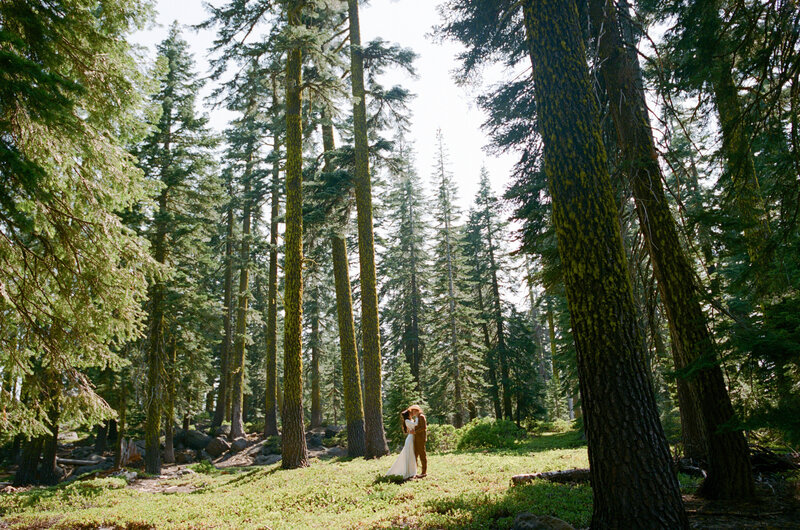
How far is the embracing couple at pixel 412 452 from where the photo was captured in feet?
28.6

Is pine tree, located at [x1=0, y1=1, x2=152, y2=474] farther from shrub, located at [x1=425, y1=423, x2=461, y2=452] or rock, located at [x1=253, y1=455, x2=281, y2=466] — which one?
rock, located at [x1=253, y1=455, x2=281, y2=466]

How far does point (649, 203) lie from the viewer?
633 centimetres

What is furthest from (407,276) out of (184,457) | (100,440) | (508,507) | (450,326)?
(508,507)

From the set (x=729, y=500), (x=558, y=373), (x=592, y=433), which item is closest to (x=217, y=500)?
(x=592, y=433)

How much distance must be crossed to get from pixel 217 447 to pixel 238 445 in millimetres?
1076

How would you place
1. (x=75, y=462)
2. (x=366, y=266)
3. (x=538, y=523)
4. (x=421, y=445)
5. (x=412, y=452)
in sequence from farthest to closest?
(x=75, y=462) < (x=366, y=266) < (x=421, y=445) < (x=412, y=452) < (x=538, y=523)

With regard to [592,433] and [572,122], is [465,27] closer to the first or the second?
A: [572,122]

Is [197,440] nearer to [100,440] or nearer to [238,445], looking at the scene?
[238,445]

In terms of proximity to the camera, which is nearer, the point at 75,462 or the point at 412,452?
the point at 412,452

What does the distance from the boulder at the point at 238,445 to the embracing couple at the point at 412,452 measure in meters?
16.2

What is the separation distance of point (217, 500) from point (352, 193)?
35.2ft

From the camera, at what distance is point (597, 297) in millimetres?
4031

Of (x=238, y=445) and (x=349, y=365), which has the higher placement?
(x=349, y=365)

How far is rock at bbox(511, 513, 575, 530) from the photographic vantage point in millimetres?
4129
